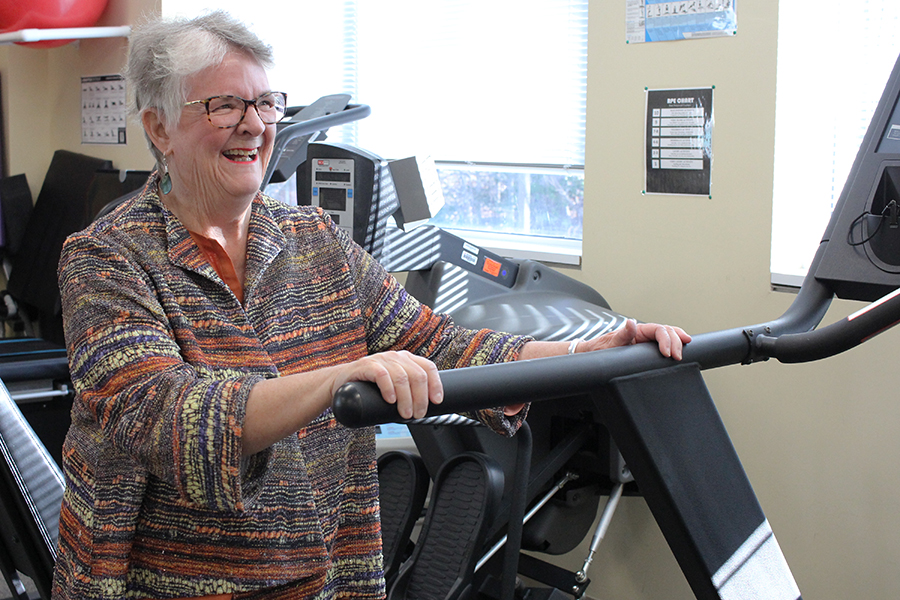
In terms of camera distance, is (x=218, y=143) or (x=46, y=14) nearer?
(x=218, y=143)

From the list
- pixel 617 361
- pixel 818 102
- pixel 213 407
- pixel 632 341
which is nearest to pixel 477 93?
pixel 818 102

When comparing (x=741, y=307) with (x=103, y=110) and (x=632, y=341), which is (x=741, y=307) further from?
(x=103, y=110)

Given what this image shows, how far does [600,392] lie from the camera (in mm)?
1123

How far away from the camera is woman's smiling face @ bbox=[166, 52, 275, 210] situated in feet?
4.29

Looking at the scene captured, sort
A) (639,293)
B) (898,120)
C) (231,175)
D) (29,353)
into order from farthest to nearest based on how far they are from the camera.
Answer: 1. (29,353)
2. (639,293)
3. (898,120)
4. (231,175)

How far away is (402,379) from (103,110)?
13.9 feet

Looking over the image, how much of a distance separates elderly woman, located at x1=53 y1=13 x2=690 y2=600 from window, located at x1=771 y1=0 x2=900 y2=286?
4.33 feet

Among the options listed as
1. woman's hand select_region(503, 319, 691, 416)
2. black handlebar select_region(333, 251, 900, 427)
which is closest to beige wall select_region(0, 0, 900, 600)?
black handlebar select_region(333, 251, 900, 427)

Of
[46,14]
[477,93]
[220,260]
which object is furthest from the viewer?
[46,14]

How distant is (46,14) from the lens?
4055 millimetres

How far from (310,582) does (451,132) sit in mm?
2422

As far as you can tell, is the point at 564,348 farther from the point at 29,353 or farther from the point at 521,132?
the point at 29,353

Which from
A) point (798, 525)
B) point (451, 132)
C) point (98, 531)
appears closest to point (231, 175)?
point (98, 531)

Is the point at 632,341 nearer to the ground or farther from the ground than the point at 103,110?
nearer to the ground
